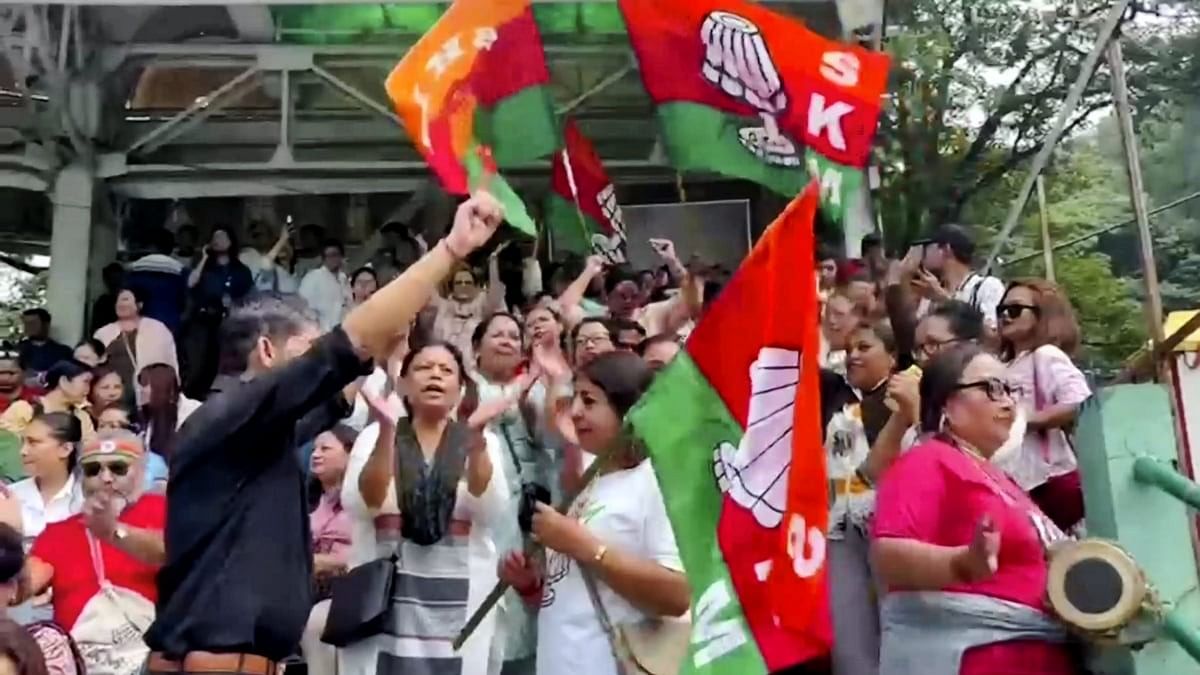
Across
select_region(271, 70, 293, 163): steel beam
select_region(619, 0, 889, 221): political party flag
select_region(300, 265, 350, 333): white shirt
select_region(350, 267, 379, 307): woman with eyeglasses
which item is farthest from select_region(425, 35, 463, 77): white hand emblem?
select_region(271, 70, 293, 163): steel beam

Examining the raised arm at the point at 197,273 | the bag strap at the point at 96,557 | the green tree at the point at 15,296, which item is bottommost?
the bag strap at the point at 96,557

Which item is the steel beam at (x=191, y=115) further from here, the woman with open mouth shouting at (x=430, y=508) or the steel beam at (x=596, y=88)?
the woman with open mouth shouting at (x=430, y=508)

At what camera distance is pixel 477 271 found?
408 inches

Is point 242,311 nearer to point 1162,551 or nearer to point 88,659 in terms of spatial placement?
point 88,659

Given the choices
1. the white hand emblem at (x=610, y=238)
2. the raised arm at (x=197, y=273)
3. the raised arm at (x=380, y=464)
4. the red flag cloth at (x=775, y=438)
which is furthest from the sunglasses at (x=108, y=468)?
the raised arm at (x=197, y=273)

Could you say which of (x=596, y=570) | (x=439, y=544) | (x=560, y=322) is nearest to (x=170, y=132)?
(x=560, y=322)

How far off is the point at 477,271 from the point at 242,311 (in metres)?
7.03

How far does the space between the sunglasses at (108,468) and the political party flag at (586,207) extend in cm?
381

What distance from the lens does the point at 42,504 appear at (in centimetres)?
521

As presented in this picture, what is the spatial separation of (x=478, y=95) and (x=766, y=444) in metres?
3.05

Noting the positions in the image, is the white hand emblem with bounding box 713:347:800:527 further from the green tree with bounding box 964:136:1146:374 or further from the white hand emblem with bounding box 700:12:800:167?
the green tree with bounding box 964:136:1146:374

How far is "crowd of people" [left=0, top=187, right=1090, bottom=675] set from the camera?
3104 mm

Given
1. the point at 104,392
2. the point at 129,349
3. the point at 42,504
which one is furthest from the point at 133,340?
the point at 42,504

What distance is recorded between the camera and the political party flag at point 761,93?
5461mm
